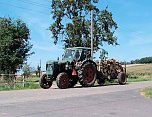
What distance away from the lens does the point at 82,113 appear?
12180mm

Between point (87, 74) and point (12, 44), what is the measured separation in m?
22.7

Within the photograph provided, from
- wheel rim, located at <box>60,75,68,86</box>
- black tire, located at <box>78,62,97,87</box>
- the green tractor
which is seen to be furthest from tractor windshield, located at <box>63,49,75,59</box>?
wheel rim, located at <box>60,75,68,86</box>

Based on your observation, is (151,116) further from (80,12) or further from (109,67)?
(80,12)

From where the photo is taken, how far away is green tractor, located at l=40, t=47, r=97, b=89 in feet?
89.8

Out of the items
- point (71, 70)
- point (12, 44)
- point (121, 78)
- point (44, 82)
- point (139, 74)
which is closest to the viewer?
point (44, 82)

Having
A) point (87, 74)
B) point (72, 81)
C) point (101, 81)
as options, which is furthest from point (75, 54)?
point (101, 81)

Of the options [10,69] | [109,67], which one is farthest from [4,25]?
[109,67]

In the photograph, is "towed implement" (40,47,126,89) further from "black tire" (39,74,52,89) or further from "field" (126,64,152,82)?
"field" (126,64,152,82)

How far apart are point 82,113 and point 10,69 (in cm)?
3944

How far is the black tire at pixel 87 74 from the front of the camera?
28453mm

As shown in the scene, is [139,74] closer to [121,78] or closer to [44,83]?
[121,78]

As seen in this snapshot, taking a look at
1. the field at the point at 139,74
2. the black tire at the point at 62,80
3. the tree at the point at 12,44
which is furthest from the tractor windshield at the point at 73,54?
the tree at the point at 12,44


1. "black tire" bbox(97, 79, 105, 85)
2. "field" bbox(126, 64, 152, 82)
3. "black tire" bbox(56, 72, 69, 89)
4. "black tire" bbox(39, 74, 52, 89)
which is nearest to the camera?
"black tire" bbox(56, 72, 69, 89)

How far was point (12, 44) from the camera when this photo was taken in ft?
164
